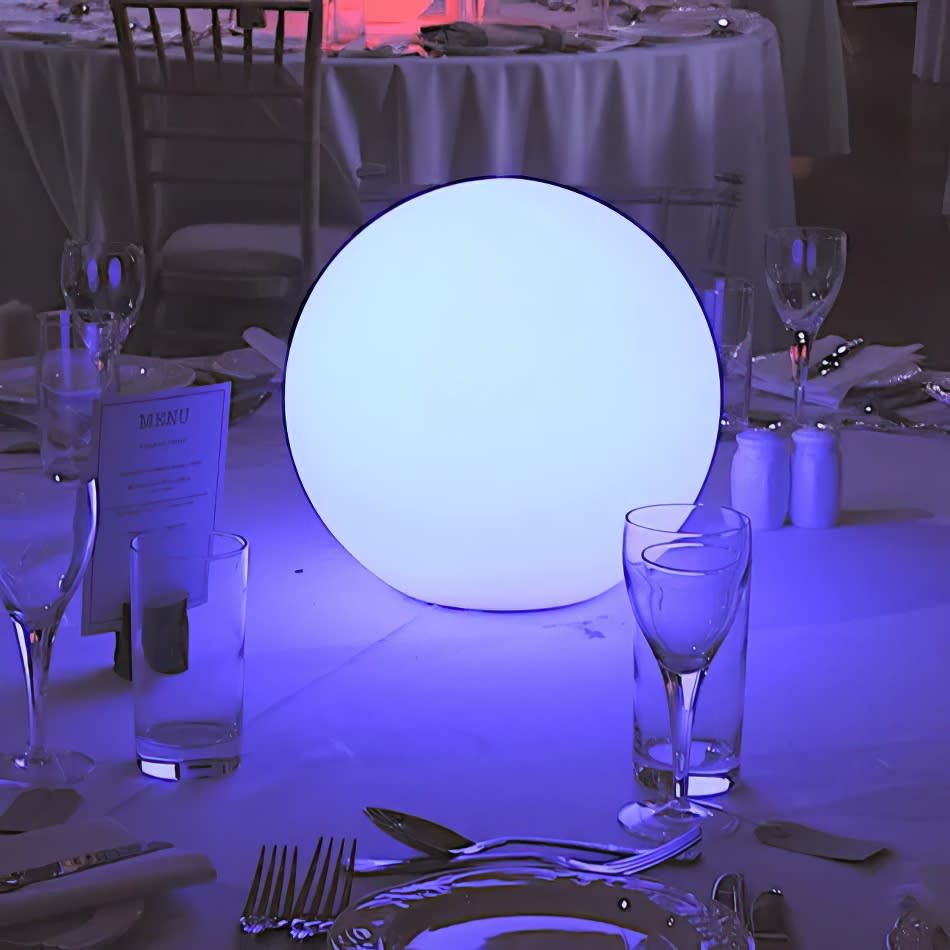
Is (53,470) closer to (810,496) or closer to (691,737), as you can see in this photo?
(691,737)

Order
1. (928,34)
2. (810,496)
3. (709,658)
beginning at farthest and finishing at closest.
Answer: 1. (928,34)
2. (810,496)
3. (709,658)

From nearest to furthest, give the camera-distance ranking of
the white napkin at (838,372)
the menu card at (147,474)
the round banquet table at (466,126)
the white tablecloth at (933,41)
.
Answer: the menu card at (147,474) < the white napkin at (838,372) < the round banquet table at (466,126) < the white tablecloth at (933,41)

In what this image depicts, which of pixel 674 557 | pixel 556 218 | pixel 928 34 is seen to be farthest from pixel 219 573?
pixel 928 34

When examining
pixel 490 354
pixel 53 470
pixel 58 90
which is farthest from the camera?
pixel 58 90

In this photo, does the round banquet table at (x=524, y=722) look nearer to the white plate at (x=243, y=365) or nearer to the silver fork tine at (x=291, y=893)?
the silver fork tine at (x=291, y=893)

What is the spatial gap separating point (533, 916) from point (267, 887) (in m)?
0.15

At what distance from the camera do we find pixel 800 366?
1.59 m

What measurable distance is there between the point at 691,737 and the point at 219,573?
312 mm

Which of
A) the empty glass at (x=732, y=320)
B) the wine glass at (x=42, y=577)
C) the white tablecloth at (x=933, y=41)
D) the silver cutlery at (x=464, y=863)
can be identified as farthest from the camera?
the white tablecloth at (x=933, y=41)

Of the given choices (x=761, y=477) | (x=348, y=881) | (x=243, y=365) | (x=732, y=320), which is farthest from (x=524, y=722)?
(x=243, y=365)

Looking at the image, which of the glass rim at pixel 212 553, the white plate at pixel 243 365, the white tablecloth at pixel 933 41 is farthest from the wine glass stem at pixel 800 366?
the white tablecloth at pixel 933 41

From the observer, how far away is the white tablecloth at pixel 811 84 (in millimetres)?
5535

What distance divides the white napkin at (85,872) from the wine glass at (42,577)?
0.11 meters

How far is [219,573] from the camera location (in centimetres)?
88
